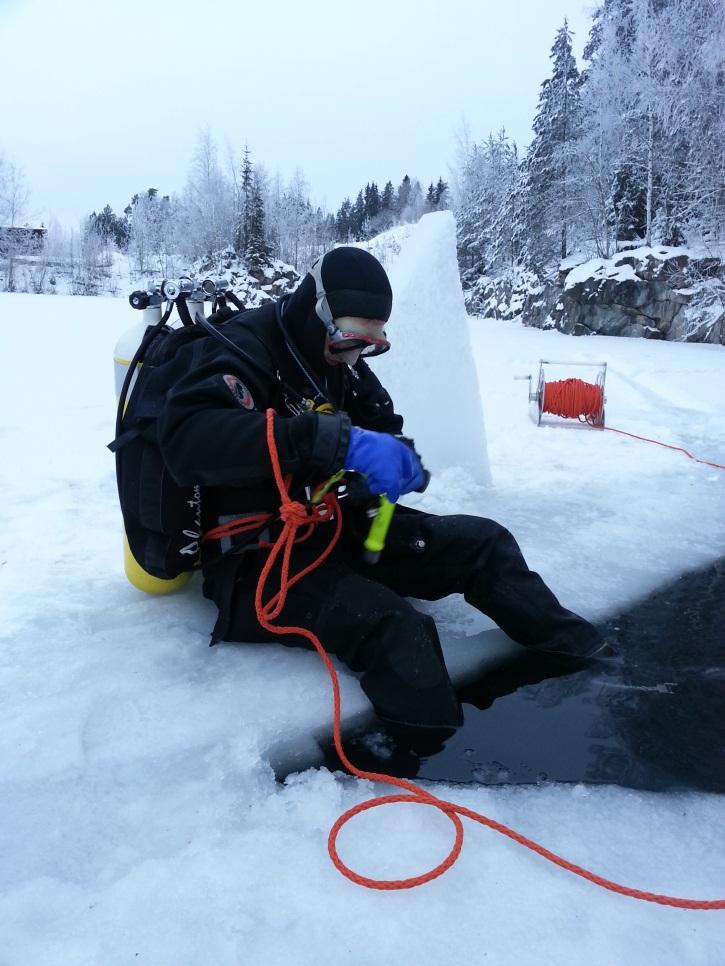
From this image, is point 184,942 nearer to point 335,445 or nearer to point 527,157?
point 335,445

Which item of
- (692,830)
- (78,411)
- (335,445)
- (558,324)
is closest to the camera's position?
(692,830)

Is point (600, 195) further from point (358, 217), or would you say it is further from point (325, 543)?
Answer: point (358, 217)

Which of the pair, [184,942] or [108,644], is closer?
[184,942]

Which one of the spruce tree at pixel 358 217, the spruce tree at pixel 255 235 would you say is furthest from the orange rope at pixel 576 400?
the spruce tree at pixel 358 217

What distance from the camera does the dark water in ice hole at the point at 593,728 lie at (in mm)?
1721

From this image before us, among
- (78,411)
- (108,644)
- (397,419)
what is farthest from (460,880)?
(78,411)

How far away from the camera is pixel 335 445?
75.7 inches

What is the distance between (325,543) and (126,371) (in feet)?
3.31

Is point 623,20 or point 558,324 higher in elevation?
point 623,20

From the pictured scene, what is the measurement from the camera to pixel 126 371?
2463 millimetres

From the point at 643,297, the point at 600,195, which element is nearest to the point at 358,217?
the point at 600,195

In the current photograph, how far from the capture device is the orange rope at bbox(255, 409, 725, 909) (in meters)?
1.32

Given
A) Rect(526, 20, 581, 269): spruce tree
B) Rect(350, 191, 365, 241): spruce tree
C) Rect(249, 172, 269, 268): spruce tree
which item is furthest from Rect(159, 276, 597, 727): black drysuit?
Rect(350, 191, 365, 241): spruce tree

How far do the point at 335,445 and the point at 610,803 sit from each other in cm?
119
